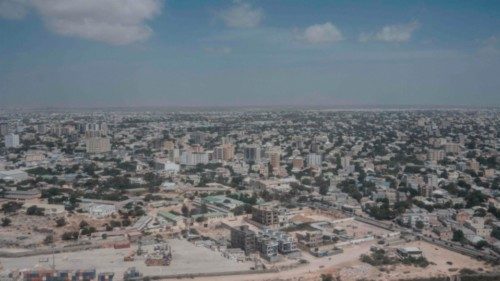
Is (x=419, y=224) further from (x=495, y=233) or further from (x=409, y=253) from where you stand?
(x=409, y=253)

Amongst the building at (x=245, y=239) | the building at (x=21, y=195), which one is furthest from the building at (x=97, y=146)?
the building at (x=245, y=239)

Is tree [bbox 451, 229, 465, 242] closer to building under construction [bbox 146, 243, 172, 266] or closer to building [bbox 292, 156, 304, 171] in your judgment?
building under construction [bbox 146, 243, 172, 266]

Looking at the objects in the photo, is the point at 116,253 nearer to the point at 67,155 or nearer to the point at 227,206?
the point at 227,206

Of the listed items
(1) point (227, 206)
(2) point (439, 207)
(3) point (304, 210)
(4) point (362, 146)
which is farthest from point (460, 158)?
(1) point (227, 206)

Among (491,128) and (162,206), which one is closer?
(162,206)

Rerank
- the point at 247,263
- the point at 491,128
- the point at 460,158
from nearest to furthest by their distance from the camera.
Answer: the point at 247,263 → the point at 460,158 → the point at 491,128

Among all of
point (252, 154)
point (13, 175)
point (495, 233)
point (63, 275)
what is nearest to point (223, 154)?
point (252, 154)
